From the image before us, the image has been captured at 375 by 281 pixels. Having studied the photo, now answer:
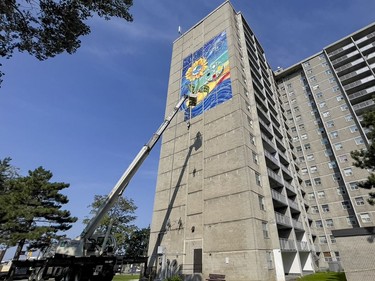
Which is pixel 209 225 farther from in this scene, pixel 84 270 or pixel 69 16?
pixel 69 16

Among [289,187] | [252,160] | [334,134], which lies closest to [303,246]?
[289,187]

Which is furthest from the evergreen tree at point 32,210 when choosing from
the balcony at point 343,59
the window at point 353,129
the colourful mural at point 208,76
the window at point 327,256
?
the balcony at point 343,59

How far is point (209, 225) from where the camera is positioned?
93.8ft

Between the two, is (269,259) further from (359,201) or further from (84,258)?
(359,201)

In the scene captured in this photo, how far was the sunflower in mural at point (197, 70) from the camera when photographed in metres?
45.4

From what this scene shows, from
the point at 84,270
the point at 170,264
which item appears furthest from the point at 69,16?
the point at 170,264

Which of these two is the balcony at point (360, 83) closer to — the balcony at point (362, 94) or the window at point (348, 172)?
the balcony at point (362, 94)

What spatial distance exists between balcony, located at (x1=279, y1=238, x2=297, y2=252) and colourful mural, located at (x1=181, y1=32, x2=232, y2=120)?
21.3 m

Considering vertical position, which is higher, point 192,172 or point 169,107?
point 169,107

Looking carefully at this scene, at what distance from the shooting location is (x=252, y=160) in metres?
31.2

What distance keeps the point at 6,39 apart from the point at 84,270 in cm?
1580

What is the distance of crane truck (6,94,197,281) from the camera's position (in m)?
17.0

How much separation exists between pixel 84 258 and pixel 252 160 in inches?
873

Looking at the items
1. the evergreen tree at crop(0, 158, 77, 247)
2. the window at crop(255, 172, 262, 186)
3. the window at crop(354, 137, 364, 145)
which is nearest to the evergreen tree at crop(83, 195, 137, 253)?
the evergreen tree at crop(0, 158, 77, 247)
